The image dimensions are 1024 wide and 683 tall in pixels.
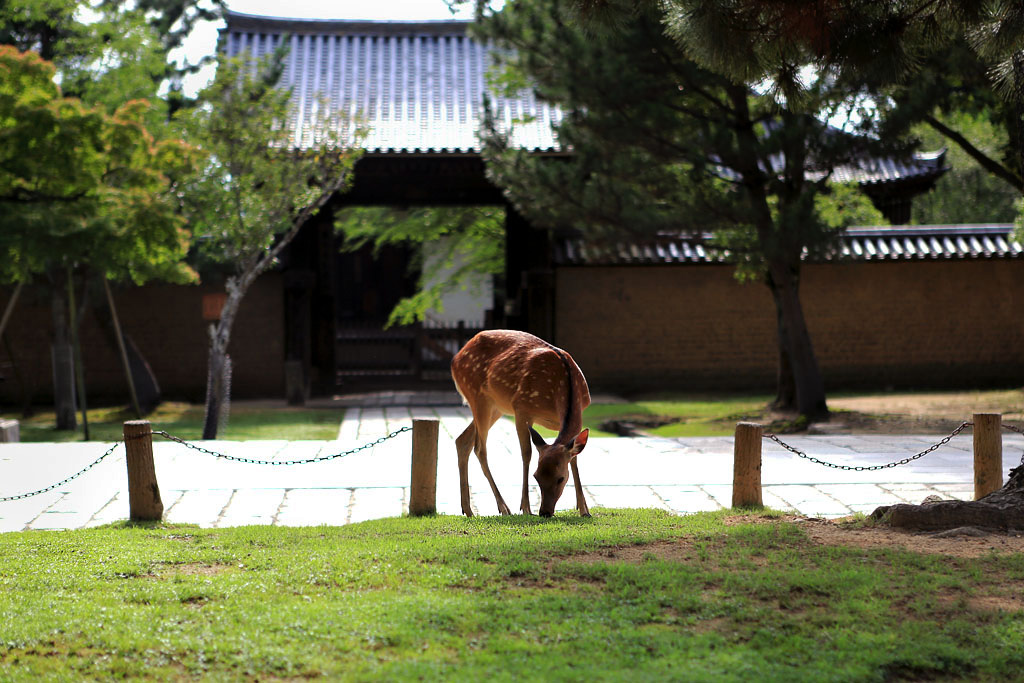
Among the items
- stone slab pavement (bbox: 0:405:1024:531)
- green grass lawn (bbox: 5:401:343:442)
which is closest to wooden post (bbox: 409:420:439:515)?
stone slab pavement (bbox: 0:405:1024:531)

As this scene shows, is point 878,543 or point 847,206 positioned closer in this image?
point 878,543

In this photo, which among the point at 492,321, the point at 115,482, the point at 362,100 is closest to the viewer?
the point at 115,482

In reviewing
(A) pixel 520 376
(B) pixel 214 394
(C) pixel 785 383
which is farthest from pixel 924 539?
(B) pixel 214 394

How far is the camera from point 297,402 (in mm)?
16062

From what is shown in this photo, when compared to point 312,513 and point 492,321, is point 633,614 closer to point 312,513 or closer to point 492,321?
point 312,513

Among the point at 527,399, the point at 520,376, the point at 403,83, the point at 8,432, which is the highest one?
the point at 403,83

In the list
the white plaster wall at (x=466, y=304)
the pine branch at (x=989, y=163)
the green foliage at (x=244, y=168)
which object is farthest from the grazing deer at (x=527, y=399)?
the white plaster wall at (x=466, y=304)

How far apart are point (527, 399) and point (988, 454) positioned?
3.15 metres

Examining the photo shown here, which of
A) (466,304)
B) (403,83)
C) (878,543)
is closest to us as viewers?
(878,543)

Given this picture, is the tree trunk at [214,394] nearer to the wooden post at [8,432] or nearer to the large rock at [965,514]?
the wooden post at [8,432]

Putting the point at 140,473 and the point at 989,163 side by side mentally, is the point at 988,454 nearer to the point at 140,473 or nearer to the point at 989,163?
the point at 140,473

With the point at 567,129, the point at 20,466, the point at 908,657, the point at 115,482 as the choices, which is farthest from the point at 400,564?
the point at 567,129

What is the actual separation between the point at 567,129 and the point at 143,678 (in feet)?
32.8

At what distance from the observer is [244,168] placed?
42.8 feet
